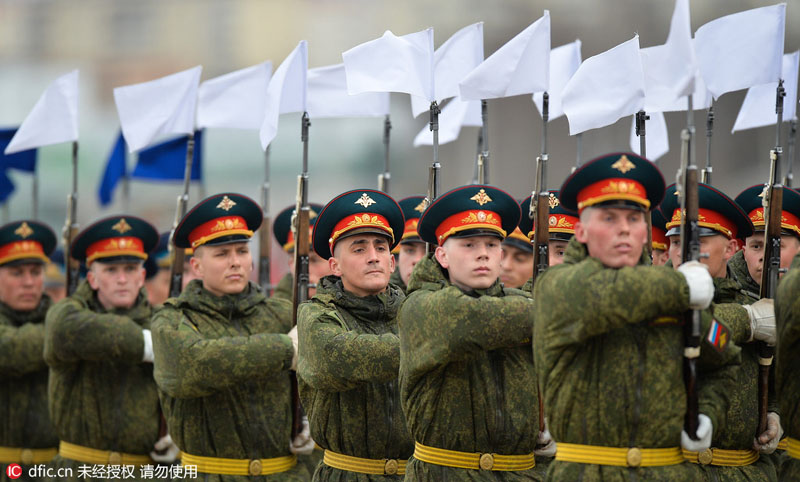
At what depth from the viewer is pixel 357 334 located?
7.09m

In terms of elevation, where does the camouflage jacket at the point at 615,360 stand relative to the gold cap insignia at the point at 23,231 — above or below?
below

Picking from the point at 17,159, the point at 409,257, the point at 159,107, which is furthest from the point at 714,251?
the point at 17,159

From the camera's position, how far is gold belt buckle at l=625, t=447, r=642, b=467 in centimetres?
552

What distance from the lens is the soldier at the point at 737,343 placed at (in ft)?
22.6

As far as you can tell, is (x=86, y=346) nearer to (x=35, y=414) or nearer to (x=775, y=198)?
(x=35, y=414)

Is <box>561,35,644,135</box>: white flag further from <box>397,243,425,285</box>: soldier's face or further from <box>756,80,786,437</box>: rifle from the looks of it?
<box>397,243,425,285</box>: soldier's face

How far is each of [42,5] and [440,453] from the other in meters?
23.6

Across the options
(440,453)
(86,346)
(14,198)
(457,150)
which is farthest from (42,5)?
(440,453)

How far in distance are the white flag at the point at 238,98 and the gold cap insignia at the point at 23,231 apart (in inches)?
81.0

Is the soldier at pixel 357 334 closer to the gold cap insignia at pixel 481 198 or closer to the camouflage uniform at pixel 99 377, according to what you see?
the gold cap insignia at pixel 481 198

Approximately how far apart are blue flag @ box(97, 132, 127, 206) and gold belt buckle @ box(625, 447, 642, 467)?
26.4ft

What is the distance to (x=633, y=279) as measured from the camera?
532 cm

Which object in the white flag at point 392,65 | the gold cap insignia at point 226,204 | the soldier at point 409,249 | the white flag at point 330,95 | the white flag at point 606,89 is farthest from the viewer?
the white flag at point 330,95

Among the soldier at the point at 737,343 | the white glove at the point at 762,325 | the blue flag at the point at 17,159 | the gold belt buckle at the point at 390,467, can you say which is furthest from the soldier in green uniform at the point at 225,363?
the blue flag at the point at 17,159
